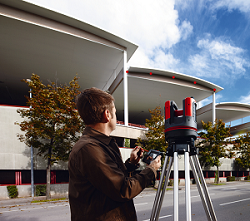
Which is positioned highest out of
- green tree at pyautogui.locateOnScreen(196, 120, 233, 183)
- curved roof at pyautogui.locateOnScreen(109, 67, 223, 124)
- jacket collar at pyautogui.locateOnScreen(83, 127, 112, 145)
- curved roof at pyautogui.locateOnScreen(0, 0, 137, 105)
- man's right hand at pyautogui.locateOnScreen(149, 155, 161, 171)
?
curved roof at pyautogui.locateOnScreen(0, 0, 137, 105)

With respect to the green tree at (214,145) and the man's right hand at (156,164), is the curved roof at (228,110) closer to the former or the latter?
the green tree at (214,145)

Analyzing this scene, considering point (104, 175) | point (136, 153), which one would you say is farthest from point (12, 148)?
point (104, 175)

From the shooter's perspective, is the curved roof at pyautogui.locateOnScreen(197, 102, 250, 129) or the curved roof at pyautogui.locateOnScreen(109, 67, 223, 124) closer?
the curved roof at pyautogui.locateOnScreen(109, 67, 223, 124)

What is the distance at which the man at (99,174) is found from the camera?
129 centimetres

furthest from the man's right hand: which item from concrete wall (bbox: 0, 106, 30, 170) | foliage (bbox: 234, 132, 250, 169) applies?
foliage (bbox: 234, 132, 250, 169)

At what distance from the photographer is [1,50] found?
1655 centimetres

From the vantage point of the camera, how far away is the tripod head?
6.57 ft

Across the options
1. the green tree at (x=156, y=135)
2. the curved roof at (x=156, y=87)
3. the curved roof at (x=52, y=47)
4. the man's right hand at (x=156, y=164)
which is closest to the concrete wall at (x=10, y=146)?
the curved roof at (x=52, y=47)

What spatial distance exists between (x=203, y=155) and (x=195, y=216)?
18.3m

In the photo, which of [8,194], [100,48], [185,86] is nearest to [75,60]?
[100,48]

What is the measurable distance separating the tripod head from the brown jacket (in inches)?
25.7

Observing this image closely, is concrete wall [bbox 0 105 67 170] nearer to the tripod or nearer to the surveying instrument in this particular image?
the tripod

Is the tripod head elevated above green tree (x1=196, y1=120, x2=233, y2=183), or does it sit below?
above

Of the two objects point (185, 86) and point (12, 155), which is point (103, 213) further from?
point (185, 86)
